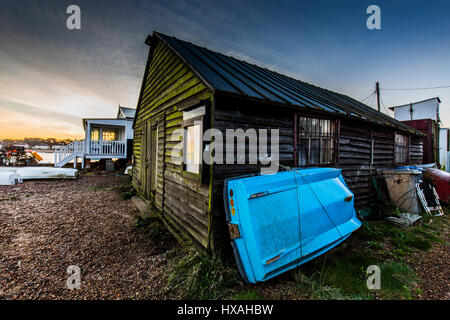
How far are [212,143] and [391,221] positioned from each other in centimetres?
566

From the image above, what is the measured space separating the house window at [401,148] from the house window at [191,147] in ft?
31.4

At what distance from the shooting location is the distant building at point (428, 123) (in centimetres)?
1245

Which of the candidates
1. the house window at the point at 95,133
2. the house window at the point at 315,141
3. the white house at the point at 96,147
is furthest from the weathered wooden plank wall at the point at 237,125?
the house window at the point at 95,133

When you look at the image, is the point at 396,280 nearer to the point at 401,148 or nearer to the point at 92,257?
the point at 92,257

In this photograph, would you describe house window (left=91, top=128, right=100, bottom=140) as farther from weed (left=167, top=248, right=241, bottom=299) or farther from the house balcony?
weed (left=167, top=248, right=241, bottom=299)

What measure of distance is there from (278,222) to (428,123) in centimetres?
1706

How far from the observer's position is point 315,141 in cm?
494

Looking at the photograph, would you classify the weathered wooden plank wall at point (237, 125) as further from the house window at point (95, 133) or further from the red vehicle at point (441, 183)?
the house window at point (95, 133)

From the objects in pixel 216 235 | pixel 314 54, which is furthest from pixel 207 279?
pixel 314 54

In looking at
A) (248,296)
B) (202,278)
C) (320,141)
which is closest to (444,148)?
(320,141)

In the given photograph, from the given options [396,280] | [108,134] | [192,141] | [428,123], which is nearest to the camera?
[396,280]

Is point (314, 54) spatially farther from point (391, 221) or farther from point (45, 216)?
point (45, 216)

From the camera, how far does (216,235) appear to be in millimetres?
3018

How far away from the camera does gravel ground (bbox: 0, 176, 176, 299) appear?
8.31 ft
